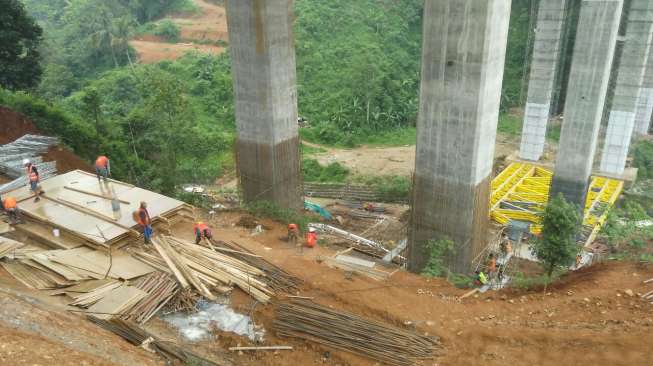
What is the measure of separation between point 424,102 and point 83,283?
33.4 feet

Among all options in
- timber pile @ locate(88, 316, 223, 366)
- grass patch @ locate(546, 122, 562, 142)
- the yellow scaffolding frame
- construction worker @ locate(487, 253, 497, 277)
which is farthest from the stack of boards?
grass patch @ locate(546, 122, 562, 142)

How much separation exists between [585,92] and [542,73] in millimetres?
6079

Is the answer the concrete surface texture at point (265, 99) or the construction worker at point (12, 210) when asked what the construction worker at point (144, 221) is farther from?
the concrete surface texture at point (265, 99)

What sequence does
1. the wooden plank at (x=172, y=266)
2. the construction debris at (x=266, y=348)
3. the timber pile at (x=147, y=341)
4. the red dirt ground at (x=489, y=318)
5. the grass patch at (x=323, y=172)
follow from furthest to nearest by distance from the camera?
1. the grass patch at (x=323, y=172)
2. the wooden plank at (x=172, y=266)
3. the construction debris at (x=266, y=348)
4. the red dirt ground at (x=489, y=318)
5. the timber pile at (x=147, y=341)

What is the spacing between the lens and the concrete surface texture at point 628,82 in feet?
78.8

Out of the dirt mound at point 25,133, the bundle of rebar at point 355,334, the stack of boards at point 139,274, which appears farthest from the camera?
the dirt mound at point 25,133

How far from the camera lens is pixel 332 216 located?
23.5 m

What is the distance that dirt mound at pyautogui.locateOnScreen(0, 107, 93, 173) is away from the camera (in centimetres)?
1984

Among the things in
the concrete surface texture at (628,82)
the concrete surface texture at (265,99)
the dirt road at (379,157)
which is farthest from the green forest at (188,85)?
the concrete surface texture at (628,82)

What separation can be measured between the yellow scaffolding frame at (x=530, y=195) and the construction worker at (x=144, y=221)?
15592 millimetres

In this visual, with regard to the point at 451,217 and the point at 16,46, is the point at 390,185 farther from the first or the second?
the point at 16,46

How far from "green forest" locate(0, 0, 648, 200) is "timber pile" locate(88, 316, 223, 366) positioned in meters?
10.9

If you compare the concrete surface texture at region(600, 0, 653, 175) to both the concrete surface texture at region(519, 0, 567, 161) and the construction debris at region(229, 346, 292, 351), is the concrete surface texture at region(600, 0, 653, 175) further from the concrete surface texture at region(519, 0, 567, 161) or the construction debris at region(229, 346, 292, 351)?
the construction debris at region(229, 346, 292, 351)

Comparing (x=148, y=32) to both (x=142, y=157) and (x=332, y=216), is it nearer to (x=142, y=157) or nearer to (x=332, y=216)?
(x=142, y=157)
